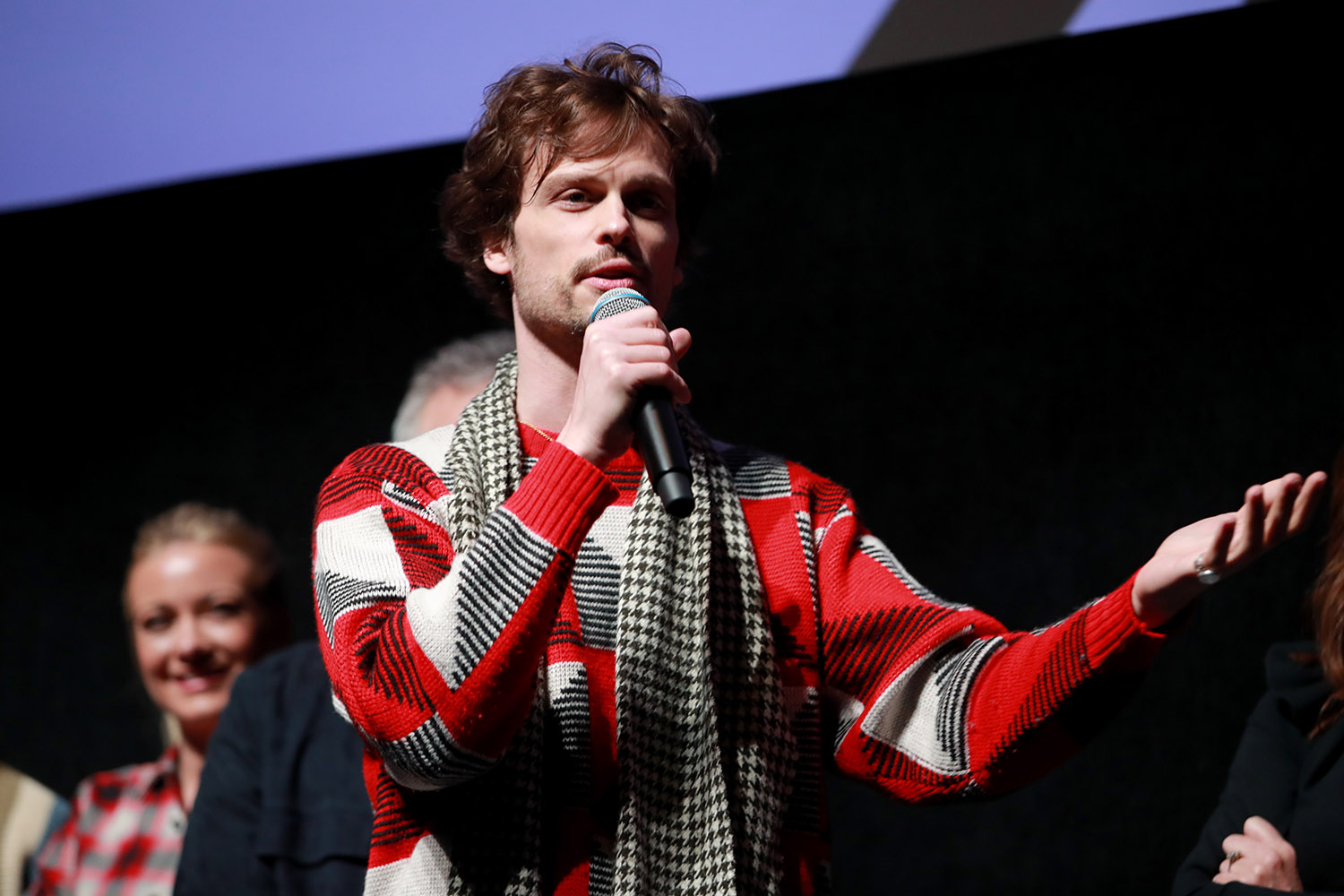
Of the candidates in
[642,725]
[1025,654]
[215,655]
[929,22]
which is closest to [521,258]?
[642,725]

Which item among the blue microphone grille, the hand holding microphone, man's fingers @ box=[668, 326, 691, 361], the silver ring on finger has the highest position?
the blue microphone grille

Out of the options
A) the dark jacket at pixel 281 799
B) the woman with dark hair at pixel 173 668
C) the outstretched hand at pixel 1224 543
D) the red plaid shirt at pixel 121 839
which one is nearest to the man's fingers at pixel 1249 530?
the outstretched hand at pixel 1224 543

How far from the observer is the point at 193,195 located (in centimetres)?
292

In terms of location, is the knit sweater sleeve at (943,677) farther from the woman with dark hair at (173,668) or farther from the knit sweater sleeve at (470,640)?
the woman with dark hair at (173,668)

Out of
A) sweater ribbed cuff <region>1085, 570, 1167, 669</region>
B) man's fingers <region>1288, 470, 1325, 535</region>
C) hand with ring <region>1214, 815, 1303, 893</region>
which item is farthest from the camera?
hand with ring <region>1214, 815, 1303, 893</region>

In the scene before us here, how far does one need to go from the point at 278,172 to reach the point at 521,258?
1.79m

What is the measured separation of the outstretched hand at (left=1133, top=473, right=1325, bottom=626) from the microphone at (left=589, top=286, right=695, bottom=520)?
387mm

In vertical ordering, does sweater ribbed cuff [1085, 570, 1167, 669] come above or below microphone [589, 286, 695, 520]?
below

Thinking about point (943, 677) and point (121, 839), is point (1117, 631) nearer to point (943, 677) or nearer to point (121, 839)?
point (943, 677)

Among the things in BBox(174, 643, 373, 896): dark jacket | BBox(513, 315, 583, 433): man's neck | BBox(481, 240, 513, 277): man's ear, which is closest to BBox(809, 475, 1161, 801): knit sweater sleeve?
Result: BBox(513, 315, 583, 433): man's neck

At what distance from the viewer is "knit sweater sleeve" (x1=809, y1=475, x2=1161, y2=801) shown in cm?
109

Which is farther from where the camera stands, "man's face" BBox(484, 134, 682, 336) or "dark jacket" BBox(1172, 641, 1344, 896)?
"dark jacket" BBox(1172, 641, 1344, 896)

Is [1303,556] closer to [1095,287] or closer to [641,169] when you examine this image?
[1095,287]

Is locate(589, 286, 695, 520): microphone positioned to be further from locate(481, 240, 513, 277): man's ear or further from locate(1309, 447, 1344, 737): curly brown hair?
locate(1309, 447, 1344, 737): curly brown hair
